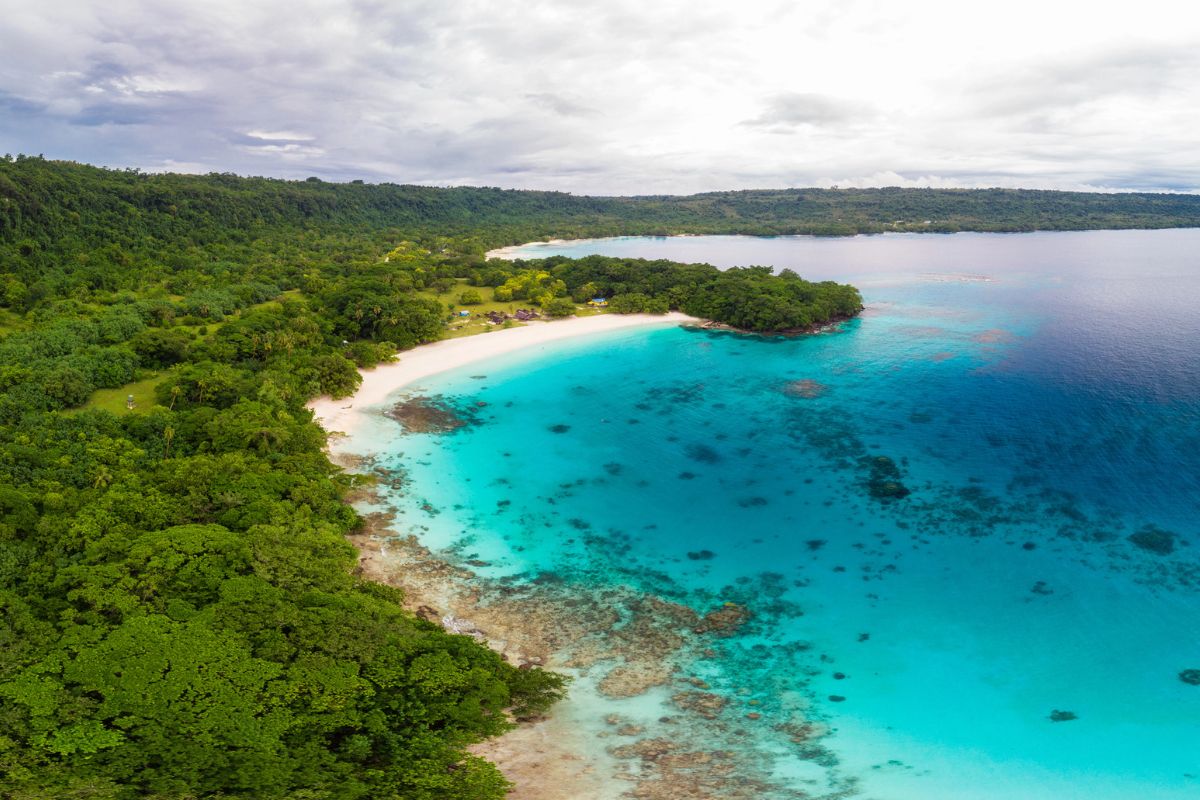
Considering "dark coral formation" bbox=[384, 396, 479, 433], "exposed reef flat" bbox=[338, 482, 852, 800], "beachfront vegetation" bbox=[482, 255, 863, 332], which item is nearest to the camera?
"exposed reef flat" bbox=[338, 482, 852, 800]

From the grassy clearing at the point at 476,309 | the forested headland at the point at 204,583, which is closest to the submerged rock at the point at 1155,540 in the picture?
the forested headland at the point at 204,583

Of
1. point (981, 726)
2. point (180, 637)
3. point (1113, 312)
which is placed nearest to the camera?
point (180, 637)

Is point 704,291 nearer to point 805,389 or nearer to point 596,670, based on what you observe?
point 805,389

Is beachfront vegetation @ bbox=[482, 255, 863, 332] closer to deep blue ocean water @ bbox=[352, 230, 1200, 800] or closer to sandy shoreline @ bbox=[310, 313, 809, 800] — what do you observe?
deep blue ocean water @ bbox=[352, 230, 1200, 800]

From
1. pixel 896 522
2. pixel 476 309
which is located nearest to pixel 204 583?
pixel 896 522

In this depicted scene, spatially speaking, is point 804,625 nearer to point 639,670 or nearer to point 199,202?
point 639,670

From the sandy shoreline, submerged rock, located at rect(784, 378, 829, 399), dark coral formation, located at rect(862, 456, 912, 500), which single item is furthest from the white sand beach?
dark coral formation, located at rect(862, 456, 912, 500)

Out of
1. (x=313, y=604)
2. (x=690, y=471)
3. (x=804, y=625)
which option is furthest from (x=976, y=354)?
(x=313, y=604)
